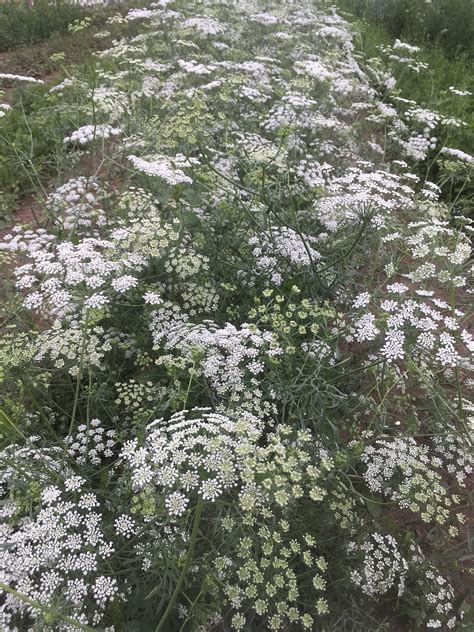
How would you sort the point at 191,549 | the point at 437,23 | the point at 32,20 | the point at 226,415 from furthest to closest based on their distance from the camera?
the point at 437,23, the point at 32,20, the point at 226,415, the point at 191,549

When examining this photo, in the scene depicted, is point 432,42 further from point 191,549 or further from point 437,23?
point 191,549

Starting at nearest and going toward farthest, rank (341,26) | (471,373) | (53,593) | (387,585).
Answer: (53,593) → (387,585) → (471,373) → (341,26)

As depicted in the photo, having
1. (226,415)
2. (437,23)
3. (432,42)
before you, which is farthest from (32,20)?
(226,415)

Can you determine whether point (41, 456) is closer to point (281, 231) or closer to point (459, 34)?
point (281, 231)

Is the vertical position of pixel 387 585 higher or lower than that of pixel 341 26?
lower

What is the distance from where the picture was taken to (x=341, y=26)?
780 cm

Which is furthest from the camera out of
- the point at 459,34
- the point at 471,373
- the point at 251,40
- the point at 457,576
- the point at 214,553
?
the point at 459,34

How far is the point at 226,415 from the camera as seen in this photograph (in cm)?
265

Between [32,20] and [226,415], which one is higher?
[226,415]

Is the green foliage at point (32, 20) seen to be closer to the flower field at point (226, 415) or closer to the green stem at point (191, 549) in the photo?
the flower field at point (226, 415)

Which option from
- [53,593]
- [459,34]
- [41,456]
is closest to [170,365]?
[41,456]

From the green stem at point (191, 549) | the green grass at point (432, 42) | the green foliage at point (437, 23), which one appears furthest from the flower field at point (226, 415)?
the green foliage at point (437, 23)

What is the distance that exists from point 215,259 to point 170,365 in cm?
138

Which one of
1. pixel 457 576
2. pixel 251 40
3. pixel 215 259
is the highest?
pixel 251 40
